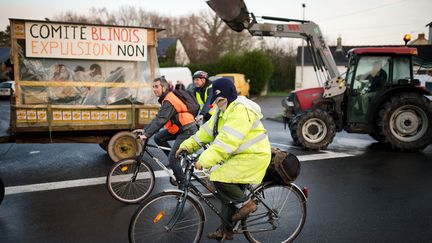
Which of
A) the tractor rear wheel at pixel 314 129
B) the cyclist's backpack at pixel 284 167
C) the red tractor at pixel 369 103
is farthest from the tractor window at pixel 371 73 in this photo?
the cyclist's backpack at pixel 284 167

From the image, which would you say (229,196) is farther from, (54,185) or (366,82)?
(366,82)

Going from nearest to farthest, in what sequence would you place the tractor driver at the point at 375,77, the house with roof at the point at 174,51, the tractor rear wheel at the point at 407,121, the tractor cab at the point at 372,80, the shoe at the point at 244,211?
the shoe at the point at 244,211, the tractor rear wheel at the point at 407,121, the tractor cab at the point at 372,80, the tractor driver at the point at 375,77, the house with roof at the point at 174,51

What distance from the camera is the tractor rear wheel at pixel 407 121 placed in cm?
914

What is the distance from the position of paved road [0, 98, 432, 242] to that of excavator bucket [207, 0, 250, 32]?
3737mm

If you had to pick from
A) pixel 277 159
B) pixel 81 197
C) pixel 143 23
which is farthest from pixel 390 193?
pixel 143 23

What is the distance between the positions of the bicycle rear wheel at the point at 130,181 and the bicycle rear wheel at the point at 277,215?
2.01m

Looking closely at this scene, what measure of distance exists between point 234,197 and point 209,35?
4207 cm

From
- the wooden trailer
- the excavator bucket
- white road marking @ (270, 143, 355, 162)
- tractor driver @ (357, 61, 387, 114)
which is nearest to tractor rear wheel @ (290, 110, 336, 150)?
white road marking @ (270, 143, 355, 162)

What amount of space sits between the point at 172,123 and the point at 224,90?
2255 millimetres

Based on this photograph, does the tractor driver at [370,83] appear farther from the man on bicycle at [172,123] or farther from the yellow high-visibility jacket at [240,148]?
the yellow high-visibility jacket at [240,148]

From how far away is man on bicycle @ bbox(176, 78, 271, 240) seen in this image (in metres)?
3.38

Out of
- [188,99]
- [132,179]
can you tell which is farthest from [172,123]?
[132,179]

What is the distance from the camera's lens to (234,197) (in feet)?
11.8

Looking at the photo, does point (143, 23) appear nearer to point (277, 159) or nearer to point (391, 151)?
point (391, 151)
